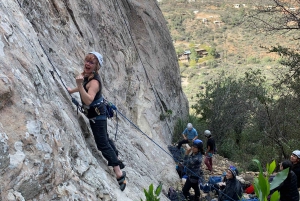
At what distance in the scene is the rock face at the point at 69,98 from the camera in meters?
2.47

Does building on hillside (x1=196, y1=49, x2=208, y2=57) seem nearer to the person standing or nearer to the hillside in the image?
the hillside

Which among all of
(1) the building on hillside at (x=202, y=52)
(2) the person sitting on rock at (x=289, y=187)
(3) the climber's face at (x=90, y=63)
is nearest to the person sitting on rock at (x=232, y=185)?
(2) the person sitting on rock at (x=289, y=187)

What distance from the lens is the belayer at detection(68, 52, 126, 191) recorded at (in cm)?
345

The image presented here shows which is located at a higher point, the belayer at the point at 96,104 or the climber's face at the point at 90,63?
the climber's face at the point at 90,63

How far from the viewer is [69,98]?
3.86 meters

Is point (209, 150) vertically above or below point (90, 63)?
below

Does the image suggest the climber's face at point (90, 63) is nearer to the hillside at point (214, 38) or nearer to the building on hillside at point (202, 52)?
the hillside at point (214, 38)

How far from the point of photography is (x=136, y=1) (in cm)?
1091

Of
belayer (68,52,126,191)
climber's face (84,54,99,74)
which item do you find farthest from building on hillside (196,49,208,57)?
climber's face (84,54,99,74)

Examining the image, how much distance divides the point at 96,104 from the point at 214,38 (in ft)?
150

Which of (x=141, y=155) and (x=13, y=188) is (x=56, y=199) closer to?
(x=13, y=188)

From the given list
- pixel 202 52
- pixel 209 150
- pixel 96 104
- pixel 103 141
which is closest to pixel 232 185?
pixel 103 141

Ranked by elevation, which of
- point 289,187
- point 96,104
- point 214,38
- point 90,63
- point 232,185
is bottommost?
point 214,38

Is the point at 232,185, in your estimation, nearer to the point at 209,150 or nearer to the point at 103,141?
the point at 103,141
